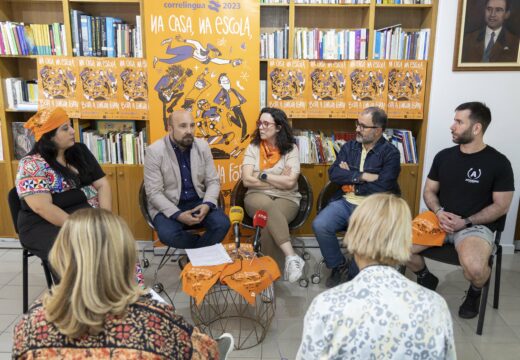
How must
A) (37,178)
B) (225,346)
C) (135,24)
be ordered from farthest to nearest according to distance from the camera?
(135,24), (37,178), (225,346)

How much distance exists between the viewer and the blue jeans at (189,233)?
3.25 meters

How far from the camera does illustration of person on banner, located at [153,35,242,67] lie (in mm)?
3670

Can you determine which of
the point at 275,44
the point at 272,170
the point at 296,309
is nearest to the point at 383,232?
the point at 296,309

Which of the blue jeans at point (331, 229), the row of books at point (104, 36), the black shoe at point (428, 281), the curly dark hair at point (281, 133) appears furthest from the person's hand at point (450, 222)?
the row of books at point (104, 36)

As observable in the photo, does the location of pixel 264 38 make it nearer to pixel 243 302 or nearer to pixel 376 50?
pixel 376 50

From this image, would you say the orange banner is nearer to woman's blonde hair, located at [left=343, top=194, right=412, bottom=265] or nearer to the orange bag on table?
the orange bag on table

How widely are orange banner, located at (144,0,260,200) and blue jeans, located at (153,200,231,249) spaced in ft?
2.22

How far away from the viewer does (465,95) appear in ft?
12.7

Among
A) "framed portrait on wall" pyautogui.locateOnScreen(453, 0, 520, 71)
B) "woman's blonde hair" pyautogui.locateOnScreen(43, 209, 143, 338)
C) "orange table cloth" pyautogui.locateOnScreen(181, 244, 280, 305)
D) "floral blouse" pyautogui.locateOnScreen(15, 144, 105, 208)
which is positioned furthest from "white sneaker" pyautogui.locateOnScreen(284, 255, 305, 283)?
"framed portrait on wall" pyautogui.locateOnScreen(453, 0, 520, 71)

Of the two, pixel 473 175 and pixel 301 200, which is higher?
pixel 473 175

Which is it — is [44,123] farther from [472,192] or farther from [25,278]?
[472,192]

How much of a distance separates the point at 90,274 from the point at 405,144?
333cm

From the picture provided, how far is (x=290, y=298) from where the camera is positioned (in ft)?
10.8

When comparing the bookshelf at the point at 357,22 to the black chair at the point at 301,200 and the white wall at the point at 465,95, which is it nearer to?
the white wall at the point at 465,95
